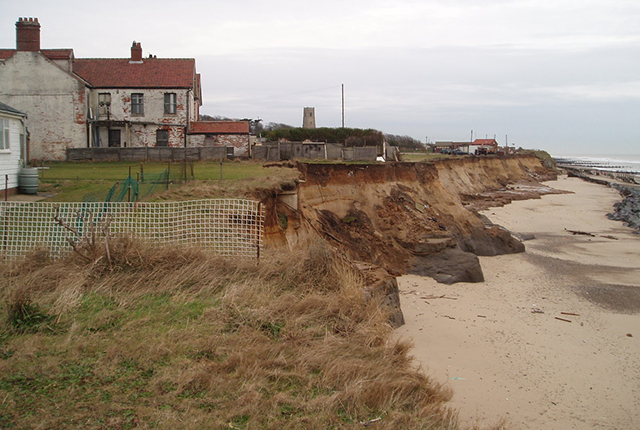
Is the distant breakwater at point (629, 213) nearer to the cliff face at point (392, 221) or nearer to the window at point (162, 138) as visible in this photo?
the cliff face at point (392, 221)

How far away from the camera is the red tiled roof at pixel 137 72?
37.9 meters

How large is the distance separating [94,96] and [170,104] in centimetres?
511

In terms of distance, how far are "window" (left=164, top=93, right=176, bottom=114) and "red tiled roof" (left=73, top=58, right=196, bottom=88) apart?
0.63 m

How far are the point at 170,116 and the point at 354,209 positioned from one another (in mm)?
20427

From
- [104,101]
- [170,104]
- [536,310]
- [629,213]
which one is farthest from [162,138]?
[629,213]

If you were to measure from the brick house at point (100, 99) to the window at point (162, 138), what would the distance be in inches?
2.7

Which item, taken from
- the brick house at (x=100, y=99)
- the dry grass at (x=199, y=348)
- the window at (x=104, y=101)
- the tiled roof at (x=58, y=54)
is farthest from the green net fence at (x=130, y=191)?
the tiled roof at (x=58, y=54)

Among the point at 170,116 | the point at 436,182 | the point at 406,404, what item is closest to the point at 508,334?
the point at 406,404

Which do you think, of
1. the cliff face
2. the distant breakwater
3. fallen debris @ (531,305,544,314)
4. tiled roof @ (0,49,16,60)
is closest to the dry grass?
the cliff face

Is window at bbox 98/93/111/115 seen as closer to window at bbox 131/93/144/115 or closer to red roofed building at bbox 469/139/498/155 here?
window at bbox 131/93/144/115

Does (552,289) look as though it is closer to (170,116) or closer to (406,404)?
(406,404)

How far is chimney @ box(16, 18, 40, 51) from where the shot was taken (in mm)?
34938

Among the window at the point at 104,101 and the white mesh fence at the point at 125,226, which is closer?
the white mesh fence at the point at 125,226

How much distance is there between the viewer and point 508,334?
38.9 ft
